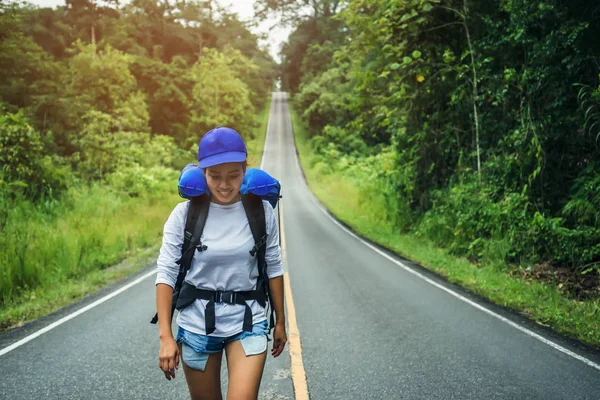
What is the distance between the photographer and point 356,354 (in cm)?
499

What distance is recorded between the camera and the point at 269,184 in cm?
233

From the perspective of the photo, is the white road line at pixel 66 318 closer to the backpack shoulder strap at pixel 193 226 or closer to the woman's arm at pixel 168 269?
the woman's arm at pixel 168 269

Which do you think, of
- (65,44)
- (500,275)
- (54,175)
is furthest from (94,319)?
(65,44)

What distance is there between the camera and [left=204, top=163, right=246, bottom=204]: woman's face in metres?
2.26

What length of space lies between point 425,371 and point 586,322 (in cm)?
302

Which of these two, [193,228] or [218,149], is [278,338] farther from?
[218,149]

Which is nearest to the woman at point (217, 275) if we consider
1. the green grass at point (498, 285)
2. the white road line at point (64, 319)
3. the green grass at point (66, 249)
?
the white road line at point (64, 319)

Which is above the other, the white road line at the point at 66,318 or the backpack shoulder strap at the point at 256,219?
the backpack shoulder strap at the point at 256,219

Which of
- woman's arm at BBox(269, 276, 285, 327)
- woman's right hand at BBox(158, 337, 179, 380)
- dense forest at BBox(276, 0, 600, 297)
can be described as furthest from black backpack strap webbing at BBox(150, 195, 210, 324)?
dense forest at BBox(276, 0, 600, 297)

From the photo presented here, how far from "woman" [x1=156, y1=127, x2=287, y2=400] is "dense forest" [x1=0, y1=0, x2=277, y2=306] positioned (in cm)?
683

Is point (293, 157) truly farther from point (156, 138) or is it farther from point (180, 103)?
point (156, 138)

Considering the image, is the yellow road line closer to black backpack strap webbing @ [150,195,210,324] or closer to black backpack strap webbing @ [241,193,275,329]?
black backpack strap webbing @ [241,193,275,329]

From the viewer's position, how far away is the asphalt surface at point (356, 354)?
409 centimetres

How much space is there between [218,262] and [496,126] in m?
11.2
